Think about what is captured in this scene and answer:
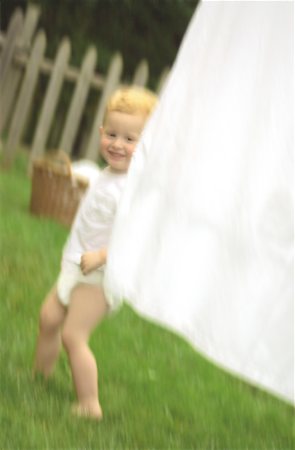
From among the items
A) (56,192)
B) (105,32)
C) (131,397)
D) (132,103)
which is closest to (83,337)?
(131,397)

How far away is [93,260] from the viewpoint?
3.31m

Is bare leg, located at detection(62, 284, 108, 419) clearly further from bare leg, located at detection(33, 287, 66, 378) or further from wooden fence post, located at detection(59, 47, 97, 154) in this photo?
wooden fence post, located at detection(59, 47, 97, 154)

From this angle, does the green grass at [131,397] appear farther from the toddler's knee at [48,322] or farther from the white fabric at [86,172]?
the white fabric at [86,172]

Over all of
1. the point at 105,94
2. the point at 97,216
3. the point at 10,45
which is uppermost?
the point at 97,216

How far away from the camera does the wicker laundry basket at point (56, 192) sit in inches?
273

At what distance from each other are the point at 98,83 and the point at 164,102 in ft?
22.1

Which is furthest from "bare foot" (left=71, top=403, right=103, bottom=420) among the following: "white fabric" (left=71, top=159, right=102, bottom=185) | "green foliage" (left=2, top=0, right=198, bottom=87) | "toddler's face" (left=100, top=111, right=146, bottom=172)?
"green foliage" (left=2, top=0, right=198, bottom=87)

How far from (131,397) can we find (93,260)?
80cm

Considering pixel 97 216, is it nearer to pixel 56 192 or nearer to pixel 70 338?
pixel 70 338

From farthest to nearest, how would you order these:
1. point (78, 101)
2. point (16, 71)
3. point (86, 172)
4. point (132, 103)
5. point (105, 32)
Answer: point (105, 32)
point (16, 71)
point (78, 101)
point (86, 172)
point (132, 103)

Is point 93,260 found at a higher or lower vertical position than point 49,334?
higher

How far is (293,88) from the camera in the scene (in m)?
2.72

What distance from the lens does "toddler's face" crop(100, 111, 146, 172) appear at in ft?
11.2

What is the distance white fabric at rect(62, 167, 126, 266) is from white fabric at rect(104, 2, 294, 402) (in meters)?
0.48
